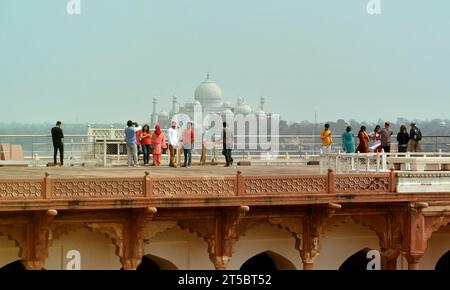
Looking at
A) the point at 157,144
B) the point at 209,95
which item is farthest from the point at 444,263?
the point at 209,95

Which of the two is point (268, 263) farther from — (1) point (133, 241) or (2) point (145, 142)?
(2) point (145, 142)

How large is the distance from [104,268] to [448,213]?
18.5 ft

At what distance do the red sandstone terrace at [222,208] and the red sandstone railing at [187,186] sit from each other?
0.6 inches

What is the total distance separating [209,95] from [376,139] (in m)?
59.1

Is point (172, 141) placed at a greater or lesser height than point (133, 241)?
greater

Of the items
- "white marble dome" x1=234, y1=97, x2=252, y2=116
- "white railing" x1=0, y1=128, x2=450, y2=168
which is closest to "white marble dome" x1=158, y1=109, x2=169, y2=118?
"white marble dome" x1=234, y1=97, x2=252, y2=116

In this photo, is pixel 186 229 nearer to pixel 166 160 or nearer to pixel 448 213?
pixel 448 213

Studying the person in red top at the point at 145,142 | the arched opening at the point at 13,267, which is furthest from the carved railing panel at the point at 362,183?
the person in red top at the point at 145,142

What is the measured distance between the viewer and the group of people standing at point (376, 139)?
779 inches

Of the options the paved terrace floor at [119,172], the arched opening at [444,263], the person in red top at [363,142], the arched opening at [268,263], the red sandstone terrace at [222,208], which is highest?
the person in red top at [363,142]

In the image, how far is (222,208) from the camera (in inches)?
576

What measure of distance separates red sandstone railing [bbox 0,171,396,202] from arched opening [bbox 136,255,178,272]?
2.09m

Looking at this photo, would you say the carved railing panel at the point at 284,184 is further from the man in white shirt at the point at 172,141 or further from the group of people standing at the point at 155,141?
the man in white shirt at the point at 172,141
